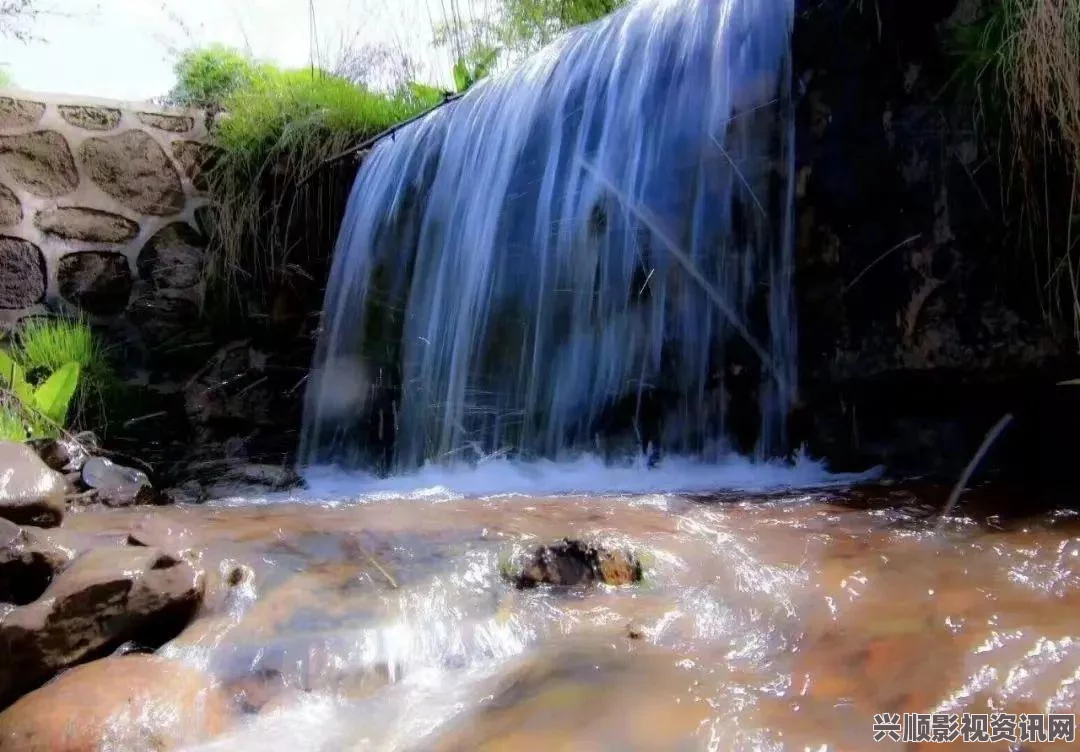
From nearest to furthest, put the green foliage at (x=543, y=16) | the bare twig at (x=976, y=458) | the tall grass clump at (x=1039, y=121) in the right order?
the bare twig at (x=976, y=458), the tall grass clump at (x=1039, y=121), the green foliage at (x=543, y=16)

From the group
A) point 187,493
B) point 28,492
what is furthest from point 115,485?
point 28,492

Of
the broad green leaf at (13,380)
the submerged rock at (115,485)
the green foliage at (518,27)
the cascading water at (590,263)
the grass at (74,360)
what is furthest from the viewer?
the green foliage at (518,27)

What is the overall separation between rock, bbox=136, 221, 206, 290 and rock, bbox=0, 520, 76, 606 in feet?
14.6

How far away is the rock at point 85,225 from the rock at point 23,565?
4.70 metres

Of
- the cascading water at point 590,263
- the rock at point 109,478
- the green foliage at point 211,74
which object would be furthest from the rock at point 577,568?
the green foliage at point 211,74

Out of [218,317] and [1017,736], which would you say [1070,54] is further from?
[218,317]

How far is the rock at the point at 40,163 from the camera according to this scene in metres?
5.54

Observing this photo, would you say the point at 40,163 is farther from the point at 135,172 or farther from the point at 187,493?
the point at 187,493

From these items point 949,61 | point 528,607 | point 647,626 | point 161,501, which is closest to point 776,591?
point 647,626

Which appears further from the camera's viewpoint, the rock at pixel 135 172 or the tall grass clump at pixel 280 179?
the rock at pixel 135 172

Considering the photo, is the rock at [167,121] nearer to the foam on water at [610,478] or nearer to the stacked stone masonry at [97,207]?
the stacked stone masonry at [97,207]

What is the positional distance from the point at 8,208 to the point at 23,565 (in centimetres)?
493

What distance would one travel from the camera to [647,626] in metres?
1.33

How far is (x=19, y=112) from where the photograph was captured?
5656 millimetres
